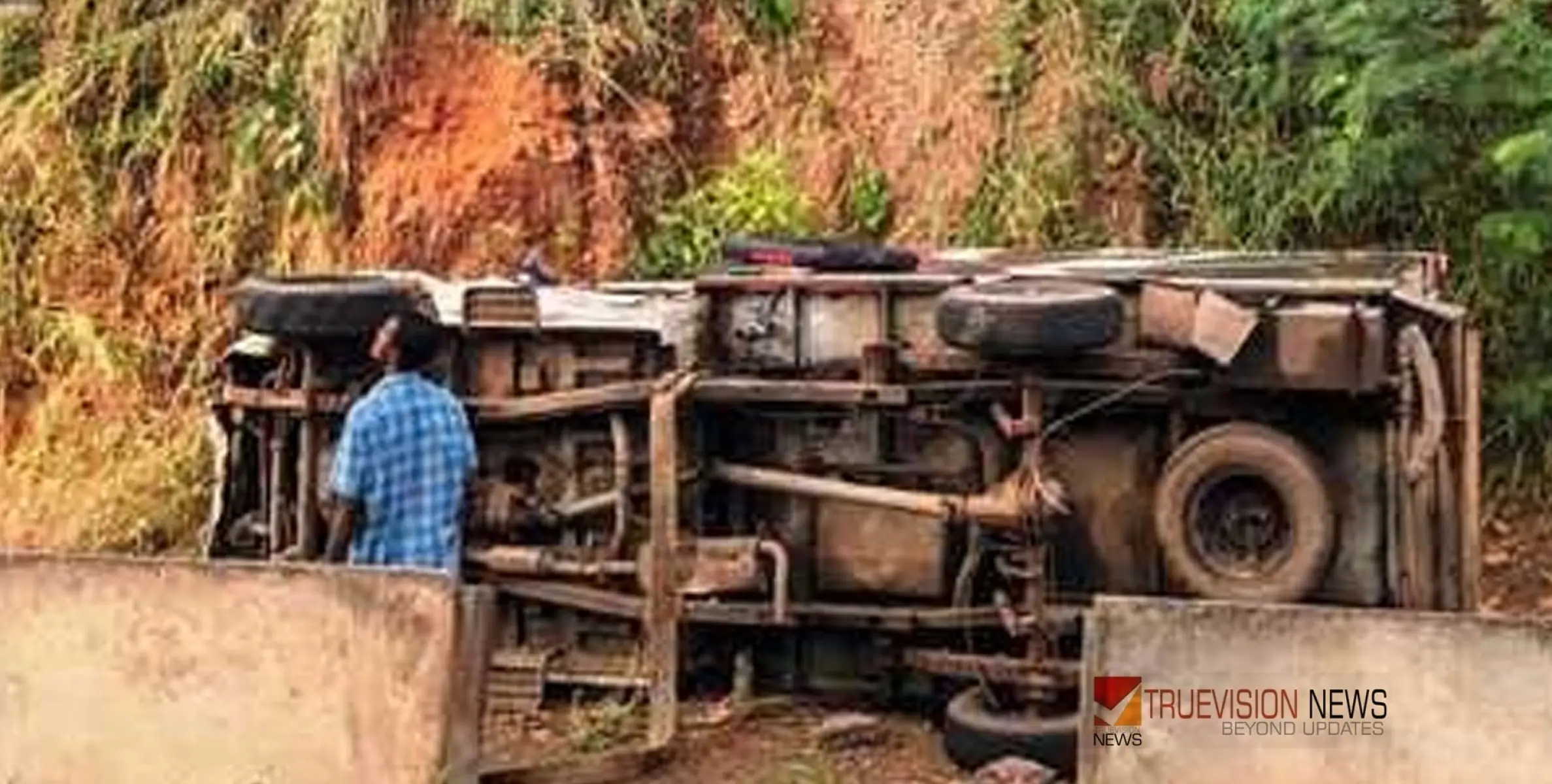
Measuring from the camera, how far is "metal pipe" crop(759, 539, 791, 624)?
27.7ft

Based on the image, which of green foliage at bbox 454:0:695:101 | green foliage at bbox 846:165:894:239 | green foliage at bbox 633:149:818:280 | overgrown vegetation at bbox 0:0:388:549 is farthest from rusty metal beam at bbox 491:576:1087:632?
green foliage at bbox 454:0:695:101

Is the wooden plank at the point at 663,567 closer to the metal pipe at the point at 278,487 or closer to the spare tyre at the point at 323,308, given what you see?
the spare tyre at the point at 323,308

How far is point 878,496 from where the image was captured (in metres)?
8.32

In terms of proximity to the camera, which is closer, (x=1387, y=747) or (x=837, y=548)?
(x=1387, y=747)

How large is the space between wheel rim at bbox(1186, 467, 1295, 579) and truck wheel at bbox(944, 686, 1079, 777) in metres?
0.78

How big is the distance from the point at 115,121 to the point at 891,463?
6646mm

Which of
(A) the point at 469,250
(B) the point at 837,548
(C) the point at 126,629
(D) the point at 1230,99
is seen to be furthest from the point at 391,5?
(C) the point at 126,629

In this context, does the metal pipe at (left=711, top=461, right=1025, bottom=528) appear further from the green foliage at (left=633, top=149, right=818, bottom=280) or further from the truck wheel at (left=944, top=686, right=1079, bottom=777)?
the green foliage at (left=633, top=149, right=818, bottom=280)

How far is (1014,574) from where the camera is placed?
8.09 meters

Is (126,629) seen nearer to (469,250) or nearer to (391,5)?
(469,250)

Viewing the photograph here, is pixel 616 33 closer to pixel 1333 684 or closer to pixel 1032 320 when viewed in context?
pixel 1032 320

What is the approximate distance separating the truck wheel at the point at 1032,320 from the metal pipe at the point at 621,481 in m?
1.41

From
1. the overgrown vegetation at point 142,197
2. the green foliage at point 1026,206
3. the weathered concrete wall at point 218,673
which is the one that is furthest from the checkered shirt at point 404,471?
the overgrown vegetation at point 142,197

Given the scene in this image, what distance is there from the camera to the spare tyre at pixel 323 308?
854 cm
